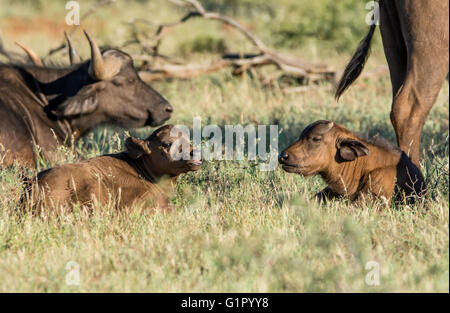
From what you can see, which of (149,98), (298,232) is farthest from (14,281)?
(149,98)

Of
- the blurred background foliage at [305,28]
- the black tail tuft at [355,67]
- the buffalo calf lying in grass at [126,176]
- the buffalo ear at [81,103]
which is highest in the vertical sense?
the blurred background foliage at [305,28]

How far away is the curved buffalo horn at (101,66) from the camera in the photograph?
918cm

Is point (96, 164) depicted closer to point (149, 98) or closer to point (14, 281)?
point (14, 281)

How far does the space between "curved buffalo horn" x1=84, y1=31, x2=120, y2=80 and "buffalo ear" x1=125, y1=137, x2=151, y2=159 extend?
2.59 metres

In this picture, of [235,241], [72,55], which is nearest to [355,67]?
[235,241]

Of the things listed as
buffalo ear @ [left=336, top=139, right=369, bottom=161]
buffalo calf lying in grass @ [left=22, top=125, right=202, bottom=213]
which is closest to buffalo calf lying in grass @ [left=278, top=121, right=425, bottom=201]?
buffalo ear @ [left=336, top=139, right=369, bottom=161]

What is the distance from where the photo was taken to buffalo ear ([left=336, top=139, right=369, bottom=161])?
248 inches

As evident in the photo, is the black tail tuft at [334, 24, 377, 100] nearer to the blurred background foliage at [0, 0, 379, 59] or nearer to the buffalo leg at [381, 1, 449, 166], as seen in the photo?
the buffalo leg at [381, 1, 449, 166]

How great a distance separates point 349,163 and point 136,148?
1815mm

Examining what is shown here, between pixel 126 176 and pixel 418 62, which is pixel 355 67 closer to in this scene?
pixel 418 62

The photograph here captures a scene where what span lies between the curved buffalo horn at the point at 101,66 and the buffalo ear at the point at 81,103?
15 centimetres

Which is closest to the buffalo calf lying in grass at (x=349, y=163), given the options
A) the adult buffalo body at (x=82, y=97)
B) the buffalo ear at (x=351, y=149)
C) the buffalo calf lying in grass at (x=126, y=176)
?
the buffalo ear at (x=351, y=149)

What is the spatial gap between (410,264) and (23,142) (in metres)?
5.05

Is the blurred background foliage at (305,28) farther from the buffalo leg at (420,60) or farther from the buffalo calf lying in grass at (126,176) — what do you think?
the buffalo leg at (420,60)
